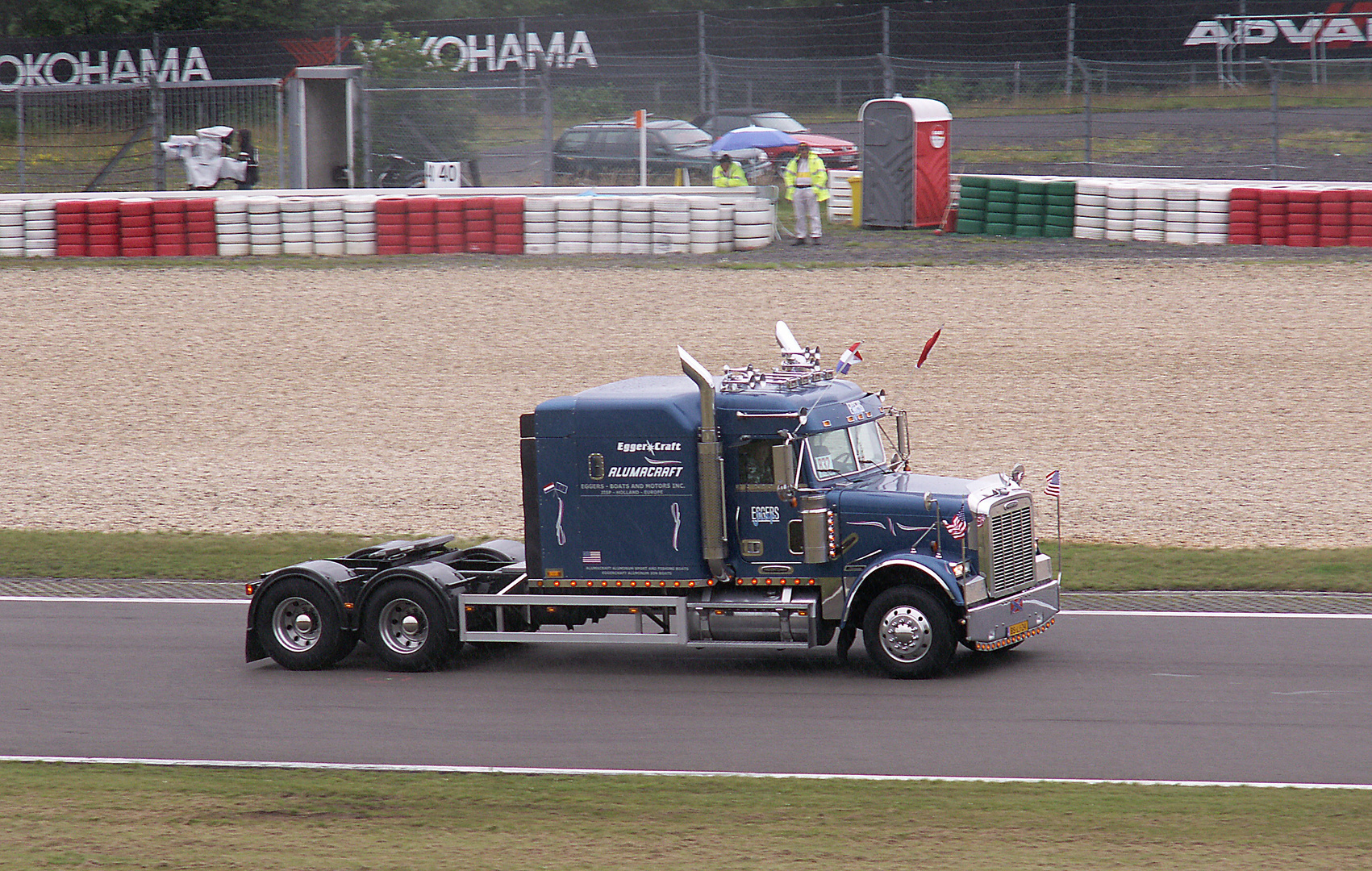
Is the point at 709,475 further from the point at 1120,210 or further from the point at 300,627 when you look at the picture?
the point at 1120,210

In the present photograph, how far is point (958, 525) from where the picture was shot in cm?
1247

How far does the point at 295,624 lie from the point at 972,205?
21343mm

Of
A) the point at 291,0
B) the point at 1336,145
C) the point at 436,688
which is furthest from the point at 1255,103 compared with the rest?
the point at 291,0

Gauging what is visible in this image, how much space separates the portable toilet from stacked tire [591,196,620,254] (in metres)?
5.32

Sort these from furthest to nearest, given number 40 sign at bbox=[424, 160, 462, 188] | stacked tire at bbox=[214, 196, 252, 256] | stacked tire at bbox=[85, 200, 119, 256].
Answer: number 40 sign at bbox=[424, 160, 462, 188], stacked tire at bbox=[85, 200, 119, 256], stacked tire at bbox=[214, 196, 252, 256]

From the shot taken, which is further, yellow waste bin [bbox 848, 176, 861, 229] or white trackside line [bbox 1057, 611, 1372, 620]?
yellow waste bin [bbox 848, 176, 861, 229]

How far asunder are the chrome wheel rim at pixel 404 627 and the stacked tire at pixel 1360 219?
2087cm

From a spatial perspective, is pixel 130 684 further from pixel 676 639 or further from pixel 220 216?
pixel 220 216

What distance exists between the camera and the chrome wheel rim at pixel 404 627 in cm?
1331

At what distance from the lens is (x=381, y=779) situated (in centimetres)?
1020

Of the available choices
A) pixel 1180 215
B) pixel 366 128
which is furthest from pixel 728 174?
pixel 1180 215

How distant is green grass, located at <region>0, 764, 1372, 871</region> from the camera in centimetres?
846

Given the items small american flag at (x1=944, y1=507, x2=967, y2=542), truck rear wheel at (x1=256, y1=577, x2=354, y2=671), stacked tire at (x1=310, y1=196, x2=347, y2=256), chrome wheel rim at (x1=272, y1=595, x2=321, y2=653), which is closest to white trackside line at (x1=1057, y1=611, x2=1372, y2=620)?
small american flag at (x1=944, y1=507, x2=967, y2=542)

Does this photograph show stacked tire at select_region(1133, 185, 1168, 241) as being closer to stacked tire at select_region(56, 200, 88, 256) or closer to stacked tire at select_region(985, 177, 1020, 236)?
stacked tire at select_region(985, 177, 1020, 236)
